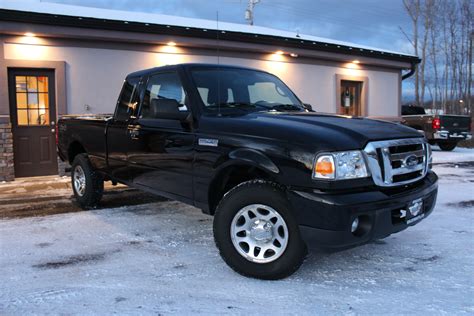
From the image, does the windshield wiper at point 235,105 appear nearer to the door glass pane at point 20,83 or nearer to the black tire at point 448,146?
the door glass pane at point 20,83

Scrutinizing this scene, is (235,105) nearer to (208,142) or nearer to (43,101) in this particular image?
(208,142)

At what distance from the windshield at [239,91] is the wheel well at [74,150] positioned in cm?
284

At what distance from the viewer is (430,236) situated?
198 inches

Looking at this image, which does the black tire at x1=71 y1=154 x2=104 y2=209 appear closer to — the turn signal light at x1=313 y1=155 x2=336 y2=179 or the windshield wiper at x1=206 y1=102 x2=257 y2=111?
the windshield wiper at x1=206 y1=102 x2=257 y2=111

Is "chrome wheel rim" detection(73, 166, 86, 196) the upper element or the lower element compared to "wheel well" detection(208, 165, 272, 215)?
lower

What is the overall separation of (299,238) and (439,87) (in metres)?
35.6

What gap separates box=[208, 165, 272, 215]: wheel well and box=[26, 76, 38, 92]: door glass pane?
693 cm

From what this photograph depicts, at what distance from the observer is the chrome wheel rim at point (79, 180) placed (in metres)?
6.53

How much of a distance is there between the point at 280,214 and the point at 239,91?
176cm

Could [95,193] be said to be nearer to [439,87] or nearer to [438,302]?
[438,302]

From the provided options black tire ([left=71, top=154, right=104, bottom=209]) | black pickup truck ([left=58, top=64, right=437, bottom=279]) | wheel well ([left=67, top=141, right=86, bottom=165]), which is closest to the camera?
black pickup truck ([left=58, top=64, right=437, bottom=279])

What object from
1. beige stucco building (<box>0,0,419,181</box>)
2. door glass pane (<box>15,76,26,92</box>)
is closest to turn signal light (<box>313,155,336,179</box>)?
beige stucco building (<box>0,0,419,181</box>)

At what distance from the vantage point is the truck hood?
349 cm

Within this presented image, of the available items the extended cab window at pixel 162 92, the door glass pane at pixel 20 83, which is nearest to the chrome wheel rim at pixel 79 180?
the extended cab window at pixel 162 92
